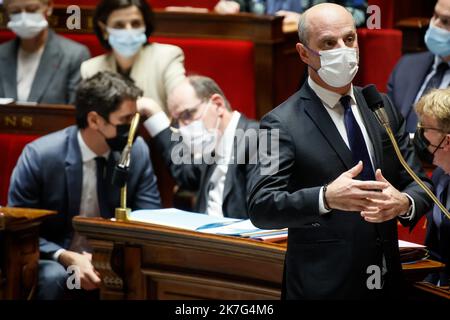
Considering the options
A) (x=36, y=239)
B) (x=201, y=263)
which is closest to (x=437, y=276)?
(x=201, y=263)

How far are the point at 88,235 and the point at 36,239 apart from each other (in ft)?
0.96

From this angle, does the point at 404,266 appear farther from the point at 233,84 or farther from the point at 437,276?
the point at 233,84

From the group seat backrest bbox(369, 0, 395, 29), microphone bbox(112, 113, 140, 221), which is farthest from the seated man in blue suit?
seat backrest bbox(369, 0, 395, 29)

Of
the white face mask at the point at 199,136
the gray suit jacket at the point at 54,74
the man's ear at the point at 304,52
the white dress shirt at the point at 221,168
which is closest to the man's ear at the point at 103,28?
the gray suit jacket at the point at 54,74

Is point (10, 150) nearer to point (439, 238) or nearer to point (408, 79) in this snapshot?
point (408, 79)

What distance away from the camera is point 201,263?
183 cm

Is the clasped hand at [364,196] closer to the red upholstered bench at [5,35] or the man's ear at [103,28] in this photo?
the man's ear at [103,28]

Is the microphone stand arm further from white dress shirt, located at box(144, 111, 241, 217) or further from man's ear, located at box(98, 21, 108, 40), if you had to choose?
man's ear, located at box(98, 21, 108, 40)

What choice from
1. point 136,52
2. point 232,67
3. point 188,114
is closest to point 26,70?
point 136,52

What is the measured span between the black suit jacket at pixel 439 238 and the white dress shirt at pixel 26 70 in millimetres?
1378

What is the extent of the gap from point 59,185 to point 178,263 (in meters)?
0.50

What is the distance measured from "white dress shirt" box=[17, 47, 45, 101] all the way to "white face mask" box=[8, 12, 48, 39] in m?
0.05

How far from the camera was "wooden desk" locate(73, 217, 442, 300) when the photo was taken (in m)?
1.75

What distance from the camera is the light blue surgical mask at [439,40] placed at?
2326 millimetres
